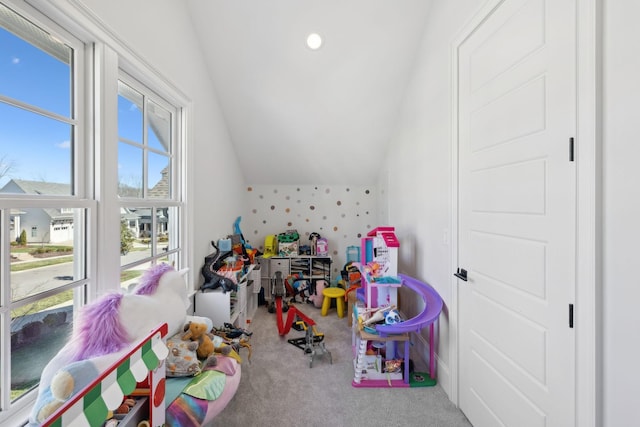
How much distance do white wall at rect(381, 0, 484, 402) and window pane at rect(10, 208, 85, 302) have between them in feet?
6.73

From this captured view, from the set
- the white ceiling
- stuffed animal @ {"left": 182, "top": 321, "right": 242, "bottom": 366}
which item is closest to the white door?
the white ceiling

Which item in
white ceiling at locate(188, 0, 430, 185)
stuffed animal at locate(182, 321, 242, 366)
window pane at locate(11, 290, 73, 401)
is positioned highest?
white ceiling at locate(188, 0, 430, 185)

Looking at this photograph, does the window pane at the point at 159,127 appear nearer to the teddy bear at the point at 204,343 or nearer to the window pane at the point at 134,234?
the window pane at the point at 134,234

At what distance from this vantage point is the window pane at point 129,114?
148cm

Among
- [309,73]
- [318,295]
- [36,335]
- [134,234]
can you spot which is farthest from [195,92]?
[318,295]

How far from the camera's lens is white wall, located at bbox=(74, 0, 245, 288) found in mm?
1398

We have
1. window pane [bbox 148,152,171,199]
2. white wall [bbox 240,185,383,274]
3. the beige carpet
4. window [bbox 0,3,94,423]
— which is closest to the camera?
window [bbox 0,3,94,423]

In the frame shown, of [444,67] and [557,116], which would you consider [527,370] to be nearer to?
[557,116]

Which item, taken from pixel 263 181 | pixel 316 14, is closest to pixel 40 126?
pixel 316 14

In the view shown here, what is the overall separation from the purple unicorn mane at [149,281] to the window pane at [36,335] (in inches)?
10.2

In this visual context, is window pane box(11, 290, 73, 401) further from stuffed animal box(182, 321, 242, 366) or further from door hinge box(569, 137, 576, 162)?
door hinge box(569, 137, 576, 162)

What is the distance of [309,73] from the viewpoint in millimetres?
2475

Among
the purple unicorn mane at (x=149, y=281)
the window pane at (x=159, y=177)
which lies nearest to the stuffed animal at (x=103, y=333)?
Result: the purple unicorn mane at (x=149, y=281)

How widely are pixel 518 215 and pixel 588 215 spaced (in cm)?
31
